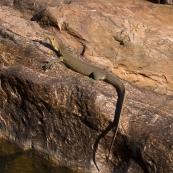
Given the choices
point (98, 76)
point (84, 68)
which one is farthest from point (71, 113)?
point (84, 68)

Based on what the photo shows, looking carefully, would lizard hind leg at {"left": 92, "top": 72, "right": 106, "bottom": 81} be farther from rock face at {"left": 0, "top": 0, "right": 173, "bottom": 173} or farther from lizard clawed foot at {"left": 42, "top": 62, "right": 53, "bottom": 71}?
lizard clawed foot at {"left": 42, "top": 62, "right": 53, "bottom": 71}

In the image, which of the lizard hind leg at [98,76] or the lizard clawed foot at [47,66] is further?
the lizard hind leg at [98,76]

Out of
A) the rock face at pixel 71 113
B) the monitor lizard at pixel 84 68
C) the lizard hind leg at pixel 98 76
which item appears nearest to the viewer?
the rock face at pixel 71 113

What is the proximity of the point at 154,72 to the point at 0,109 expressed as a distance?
15.0ft

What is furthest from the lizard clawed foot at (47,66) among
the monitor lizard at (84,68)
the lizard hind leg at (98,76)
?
the lizard hind leg at (98,76)

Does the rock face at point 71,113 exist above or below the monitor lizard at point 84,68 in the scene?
below

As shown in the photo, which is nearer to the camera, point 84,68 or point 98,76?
point 98,76

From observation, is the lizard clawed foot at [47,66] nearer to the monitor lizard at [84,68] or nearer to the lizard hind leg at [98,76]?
the monitor lizard at [84,68]

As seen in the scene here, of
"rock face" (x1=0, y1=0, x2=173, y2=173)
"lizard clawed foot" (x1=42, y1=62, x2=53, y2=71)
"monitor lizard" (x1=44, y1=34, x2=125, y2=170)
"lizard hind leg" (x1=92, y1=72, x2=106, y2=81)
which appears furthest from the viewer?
"lizard hind leg" (x1=92, y1=72, x2=106, y2=81)

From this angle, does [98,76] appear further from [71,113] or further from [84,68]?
[71,113]

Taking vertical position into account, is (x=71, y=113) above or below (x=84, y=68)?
below

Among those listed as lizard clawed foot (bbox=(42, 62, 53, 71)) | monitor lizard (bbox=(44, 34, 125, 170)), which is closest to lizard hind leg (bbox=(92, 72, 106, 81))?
monitor lizard (bbox=(44, 34, 125, 170))

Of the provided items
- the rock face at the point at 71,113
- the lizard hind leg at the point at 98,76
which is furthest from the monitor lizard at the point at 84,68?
the rock face at the point at 71,113

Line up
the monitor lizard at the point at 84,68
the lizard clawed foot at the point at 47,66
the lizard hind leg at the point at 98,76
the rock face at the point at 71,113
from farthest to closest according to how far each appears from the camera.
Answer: the lizard hind leg at the point at 98,76 → the lizard clawed foot at the point at 47,66 → the monitor lizard at the point at 84,68 → the rock face at the point at 71,113
